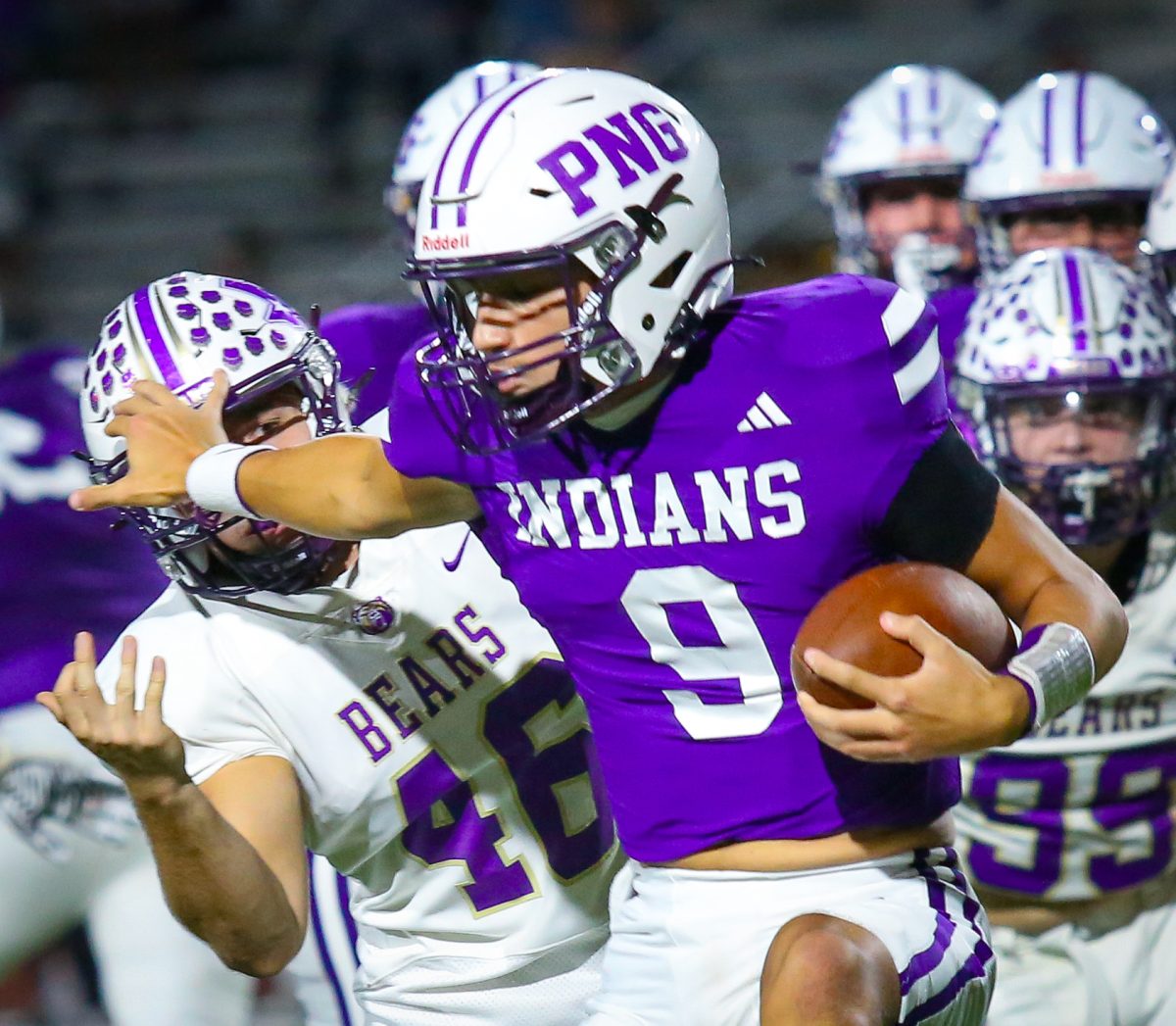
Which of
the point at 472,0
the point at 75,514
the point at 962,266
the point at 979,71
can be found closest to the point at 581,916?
the point at 75,514

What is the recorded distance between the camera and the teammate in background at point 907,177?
16.7ft

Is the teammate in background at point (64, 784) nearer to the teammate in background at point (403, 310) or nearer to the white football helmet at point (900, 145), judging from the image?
the teammate in background at point (403, 310)

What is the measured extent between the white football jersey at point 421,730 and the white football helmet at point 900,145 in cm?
250

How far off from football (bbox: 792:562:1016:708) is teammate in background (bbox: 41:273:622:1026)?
76 cm

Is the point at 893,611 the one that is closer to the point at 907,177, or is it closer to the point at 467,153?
the point at 467,153

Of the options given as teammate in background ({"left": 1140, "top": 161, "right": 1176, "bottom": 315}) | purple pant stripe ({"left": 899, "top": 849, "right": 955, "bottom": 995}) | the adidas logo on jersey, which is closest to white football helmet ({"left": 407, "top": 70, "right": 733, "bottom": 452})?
the adidas logo on jersey

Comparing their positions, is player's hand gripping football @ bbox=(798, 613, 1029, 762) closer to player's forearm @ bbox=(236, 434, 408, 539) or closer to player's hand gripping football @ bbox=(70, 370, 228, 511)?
player's forearm @ bbox=(236, 434, 408, 539)

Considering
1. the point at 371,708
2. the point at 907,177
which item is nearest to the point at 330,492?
the point at 371,708

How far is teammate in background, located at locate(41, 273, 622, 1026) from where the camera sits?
275 centimetres

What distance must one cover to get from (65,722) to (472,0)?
690 cm

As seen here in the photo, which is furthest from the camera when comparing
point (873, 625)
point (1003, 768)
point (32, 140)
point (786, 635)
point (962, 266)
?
point (32, 140)

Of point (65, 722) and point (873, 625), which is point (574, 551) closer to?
point (873, 625)

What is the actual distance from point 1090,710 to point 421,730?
1.27 metres

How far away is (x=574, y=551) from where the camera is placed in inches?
93.4
